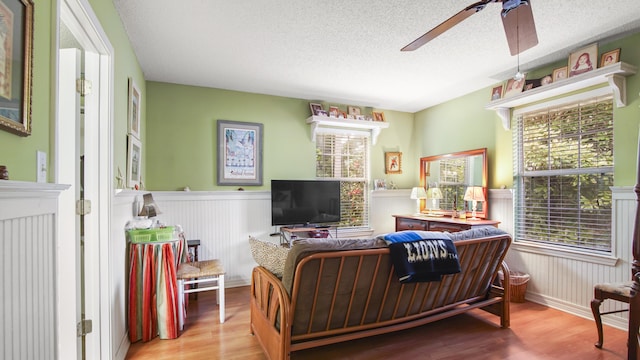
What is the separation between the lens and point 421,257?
2.12 meters

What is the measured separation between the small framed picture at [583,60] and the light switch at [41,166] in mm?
4093

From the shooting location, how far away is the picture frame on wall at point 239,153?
4145mm

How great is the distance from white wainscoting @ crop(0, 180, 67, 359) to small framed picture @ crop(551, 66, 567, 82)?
13.5 feet

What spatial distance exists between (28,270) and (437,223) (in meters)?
3.99

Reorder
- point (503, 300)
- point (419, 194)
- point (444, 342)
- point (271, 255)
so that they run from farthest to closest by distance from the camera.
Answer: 1. point (419, 194)
2. point (503, 300)
3. point (444, 342)
4. point (271, 255)

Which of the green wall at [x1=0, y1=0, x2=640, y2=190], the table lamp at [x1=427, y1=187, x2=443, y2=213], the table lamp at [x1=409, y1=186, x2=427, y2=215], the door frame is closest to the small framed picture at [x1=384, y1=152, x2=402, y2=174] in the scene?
the green wall at [x1=0, y1=0, x2=640, y2=190]

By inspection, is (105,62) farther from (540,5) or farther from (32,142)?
(540,5)

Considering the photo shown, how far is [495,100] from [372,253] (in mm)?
2790

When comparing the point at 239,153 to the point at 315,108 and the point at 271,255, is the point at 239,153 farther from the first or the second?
the point at 271,255

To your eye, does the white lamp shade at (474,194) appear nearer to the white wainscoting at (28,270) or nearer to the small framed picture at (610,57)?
the small framed picture at (610,57)

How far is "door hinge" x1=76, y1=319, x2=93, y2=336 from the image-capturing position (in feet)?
6.44

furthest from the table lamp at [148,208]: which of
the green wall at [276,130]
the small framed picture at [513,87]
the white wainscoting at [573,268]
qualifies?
the small framed picture at [513,87]

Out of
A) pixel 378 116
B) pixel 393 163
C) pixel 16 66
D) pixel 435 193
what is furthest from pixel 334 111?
pixel 16 66

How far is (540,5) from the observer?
2.27m
